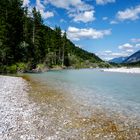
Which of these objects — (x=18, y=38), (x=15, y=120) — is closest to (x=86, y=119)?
(x=15, y=120)

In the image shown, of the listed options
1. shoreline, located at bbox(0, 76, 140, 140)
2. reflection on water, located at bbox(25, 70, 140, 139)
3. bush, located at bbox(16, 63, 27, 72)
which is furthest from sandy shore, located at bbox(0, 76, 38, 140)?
bush, located at bbox(16, 63, 27, 72)

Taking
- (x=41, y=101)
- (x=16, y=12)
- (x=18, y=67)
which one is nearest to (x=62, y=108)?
(x=41, y=101)

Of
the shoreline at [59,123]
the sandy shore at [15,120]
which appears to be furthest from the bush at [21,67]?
the shoreline at [59,123]

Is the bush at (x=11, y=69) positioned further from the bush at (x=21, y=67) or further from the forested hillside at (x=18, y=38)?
the bush at (x=21, y=67)

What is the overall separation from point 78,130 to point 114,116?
3525 mm

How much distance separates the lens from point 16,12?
2470 inches

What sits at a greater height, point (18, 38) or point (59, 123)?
point (18, 38)

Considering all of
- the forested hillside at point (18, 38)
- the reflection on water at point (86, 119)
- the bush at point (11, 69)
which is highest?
the forested hillside at point (18, 38)

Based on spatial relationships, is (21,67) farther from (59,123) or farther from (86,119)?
(59,123)

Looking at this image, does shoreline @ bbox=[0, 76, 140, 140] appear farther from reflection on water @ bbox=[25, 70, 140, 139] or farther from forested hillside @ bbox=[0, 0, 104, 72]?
forested hillside @ bbox=[0, 0, 104, 72]

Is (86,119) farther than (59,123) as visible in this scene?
Yes

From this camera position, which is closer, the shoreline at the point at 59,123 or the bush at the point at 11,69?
the shoreline at the point at 59,123

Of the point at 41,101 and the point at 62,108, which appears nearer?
the point at 62,108

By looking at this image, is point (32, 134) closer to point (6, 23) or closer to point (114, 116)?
point (114, 116)
